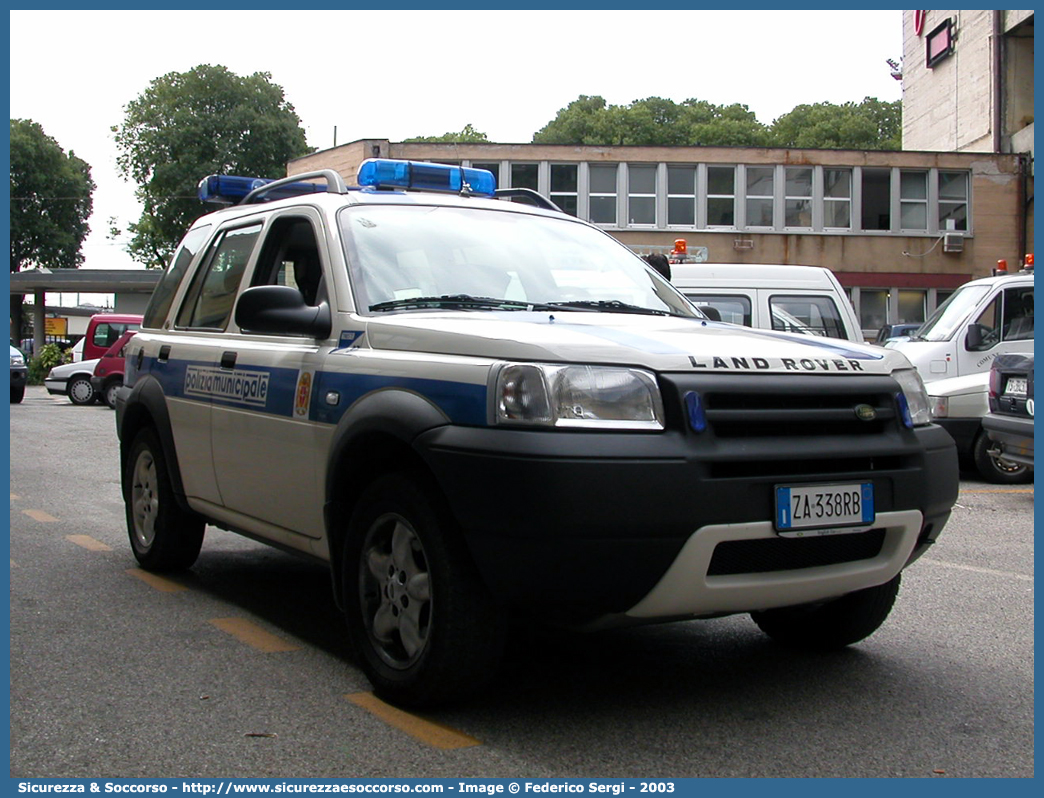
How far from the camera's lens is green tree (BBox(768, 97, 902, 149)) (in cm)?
7188

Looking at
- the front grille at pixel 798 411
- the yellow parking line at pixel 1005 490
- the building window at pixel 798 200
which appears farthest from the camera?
the building window at pixel 798 200

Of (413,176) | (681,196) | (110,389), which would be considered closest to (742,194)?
(681,196)

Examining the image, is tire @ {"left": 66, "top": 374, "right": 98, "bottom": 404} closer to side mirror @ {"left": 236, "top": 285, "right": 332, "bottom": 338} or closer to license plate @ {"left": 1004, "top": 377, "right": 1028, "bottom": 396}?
license plate @ {"left": 1004, "top": 377, "right": 1028, "bottom": 396}

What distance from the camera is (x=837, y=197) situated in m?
36.4

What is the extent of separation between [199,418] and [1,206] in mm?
1485

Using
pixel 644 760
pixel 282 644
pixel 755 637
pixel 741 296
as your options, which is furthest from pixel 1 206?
pixel 741 296

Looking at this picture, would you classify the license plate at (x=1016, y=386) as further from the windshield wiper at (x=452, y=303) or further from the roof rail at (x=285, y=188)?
the windshield wiper at (x=452, y=303)

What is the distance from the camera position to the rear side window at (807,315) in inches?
491

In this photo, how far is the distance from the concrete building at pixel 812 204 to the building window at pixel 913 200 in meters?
0.04

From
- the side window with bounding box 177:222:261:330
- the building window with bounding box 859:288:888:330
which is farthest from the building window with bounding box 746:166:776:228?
the side window with bounding box 177:222:261:330

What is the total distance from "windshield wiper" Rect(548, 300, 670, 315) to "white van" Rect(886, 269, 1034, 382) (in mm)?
8376

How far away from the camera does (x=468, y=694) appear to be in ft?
13.1

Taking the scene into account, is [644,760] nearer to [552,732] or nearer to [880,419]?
[552,732]

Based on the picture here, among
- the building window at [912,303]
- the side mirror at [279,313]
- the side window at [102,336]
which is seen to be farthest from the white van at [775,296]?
the building window at [912,303]
